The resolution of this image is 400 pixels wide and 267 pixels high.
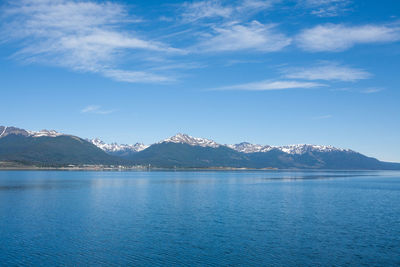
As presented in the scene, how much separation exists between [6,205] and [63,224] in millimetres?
30064

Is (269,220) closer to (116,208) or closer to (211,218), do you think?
(211,218)

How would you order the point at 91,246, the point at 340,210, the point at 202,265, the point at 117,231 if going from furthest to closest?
1. the point at 340,210
2. the point at 117,231
3. the point at 91,246
4. the point at 202,265

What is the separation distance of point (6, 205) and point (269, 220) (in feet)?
191

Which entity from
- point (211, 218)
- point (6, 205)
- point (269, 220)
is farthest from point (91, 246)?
point (6, 205)

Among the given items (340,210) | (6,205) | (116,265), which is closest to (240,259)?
(116,265)

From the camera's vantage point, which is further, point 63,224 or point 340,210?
point 340,210

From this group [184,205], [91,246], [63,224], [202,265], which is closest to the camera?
[202,265]

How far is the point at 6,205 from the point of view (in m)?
81.8

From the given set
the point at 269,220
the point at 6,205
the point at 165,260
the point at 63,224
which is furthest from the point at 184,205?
the point at 165,260

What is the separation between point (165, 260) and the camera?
40594 millimetres

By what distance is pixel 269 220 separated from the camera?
6475 cm

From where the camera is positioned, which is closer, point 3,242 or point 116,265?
point 116,265

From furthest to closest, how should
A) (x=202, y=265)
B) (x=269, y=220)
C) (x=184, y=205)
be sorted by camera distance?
(x=184, y=205) < (x=269, y=220) < (x=202, y=265)

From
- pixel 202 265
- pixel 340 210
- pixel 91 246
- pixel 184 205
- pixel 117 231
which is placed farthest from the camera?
pixel 184 205
